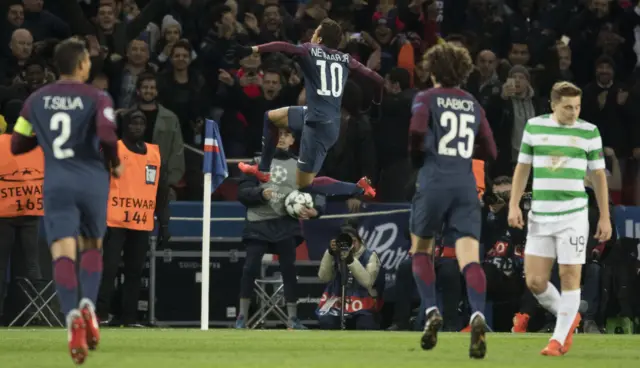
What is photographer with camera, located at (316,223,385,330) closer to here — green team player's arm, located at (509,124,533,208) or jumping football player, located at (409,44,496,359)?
green team player's arm, located at (509,124,533,208)

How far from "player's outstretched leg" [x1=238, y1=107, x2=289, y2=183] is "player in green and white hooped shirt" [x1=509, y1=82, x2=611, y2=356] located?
18.5ft

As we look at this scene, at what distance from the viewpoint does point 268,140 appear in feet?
61.4

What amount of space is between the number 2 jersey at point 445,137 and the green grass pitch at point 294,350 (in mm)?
1455

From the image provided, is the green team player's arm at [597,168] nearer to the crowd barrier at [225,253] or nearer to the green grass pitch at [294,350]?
the green grass pitch at [294,350]

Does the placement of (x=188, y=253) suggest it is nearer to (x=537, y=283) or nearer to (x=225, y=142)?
(x=225, y=142)

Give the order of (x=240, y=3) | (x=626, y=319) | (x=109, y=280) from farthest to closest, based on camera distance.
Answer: (x=240, y=3)
(x=626, y=319)
(x=109, y=280)

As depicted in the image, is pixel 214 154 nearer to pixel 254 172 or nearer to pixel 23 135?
pixel 254 172

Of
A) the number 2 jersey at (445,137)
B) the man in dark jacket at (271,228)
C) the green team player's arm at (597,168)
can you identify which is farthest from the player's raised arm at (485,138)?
the man in dark jacket at (271,228)

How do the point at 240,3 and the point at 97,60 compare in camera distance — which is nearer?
the point at 97,60

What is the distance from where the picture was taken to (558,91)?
13156 millimetres

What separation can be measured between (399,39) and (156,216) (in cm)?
541

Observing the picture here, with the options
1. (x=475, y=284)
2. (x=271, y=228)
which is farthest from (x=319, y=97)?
(x=475, y=284)

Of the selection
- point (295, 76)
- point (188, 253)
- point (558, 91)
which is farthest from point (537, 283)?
point (295, 76)

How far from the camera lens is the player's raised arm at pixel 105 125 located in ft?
38.5
